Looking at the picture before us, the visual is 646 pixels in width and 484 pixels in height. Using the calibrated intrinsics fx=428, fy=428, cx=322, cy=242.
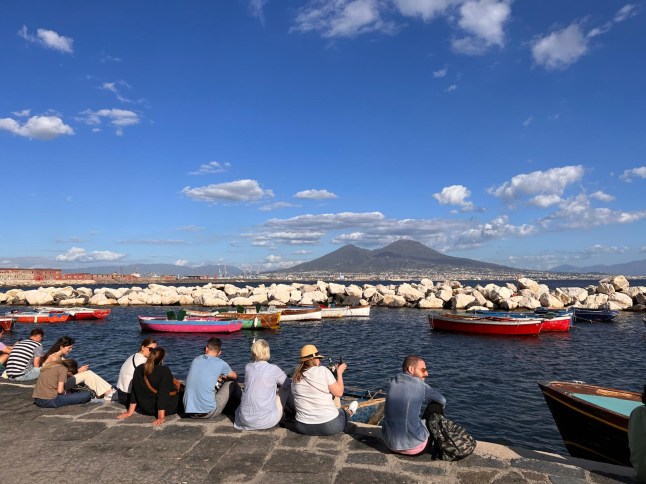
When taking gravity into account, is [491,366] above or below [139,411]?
below

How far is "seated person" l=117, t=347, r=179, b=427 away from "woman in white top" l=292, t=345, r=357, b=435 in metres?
2.50

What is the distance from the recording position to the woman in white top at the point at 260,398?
23.5 feet

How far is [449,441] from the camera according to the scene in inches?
237

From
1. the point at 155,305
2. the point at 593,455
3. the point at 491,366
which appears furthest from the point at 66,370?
the point at 155,305

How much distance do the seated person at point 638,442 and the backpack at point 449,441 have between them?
78.8 inches

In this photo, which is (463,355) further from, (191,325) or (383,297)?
(383,297)

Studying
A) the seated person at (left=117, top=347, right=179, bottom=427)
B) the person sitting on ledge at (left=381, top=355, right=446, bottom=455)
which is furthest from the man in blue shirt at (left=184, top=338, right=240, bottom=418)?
the person sitting on ledge at (left=381, top=355, right=446, bottom=455)

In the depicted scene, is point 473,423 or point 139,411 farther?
point 473,423

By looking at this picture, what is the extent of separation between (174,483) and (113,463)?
118 centimetres

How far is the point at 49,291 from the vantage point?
205 feet

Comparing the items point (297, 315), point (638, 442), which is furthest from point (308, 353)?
point (297, 315)

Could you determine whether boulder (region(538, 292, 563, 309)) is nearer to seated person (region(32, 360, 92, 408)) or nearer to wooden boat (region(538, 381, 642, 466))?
wooden boat (region(538, 381, 642, 466))

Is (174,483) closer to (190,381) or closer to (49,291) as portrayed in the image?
(190,381)

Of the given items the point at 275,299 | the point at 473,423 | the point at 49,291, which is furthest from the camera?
the point at 49,291
